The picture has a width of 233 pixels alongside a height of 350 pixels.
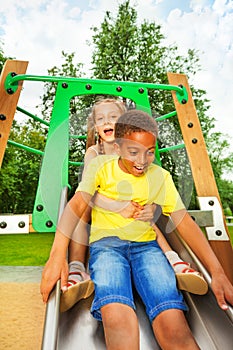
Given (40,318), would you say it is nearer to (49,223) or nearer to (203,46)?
(49,223)

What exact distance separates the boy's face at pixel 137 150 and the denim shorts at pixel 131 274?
24 cm

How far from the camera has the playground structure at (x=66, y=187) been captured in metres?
1.19

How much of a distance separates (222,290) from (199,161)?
3.24 feet

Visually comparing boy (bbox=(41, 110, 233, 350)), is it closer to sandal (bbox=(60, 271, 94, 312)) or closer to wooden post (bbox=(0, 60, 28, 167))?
sandal (bbox=(60, 271, 94, 312))

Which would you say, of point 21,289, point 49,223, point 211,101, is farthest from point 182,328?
point 211,101

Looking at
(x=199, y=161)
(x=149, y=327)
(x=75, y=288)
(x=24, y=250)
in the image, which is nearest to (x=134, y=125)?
A: (x=75, y=288)

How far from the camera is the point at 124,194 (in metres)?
1.23

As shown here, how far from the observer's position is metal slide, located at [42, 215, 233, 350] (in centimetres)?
115

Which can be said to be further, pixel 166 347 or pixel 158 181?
pixel 158 181

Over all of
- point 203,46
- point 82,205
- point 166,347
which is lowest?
point 166,347

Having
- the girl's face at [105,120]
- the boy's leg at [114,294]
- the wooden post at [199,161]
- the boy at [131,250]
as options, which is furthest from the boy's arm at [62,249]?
the wooden post at [199,161]

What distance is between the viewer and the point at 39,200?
1782mm

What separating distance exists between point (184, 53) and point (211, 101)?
1.48 meters

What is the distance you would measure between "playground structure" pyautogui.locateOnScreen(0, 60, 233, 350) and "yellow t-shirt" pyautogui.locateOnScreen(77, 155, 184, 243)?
0.62 feet
